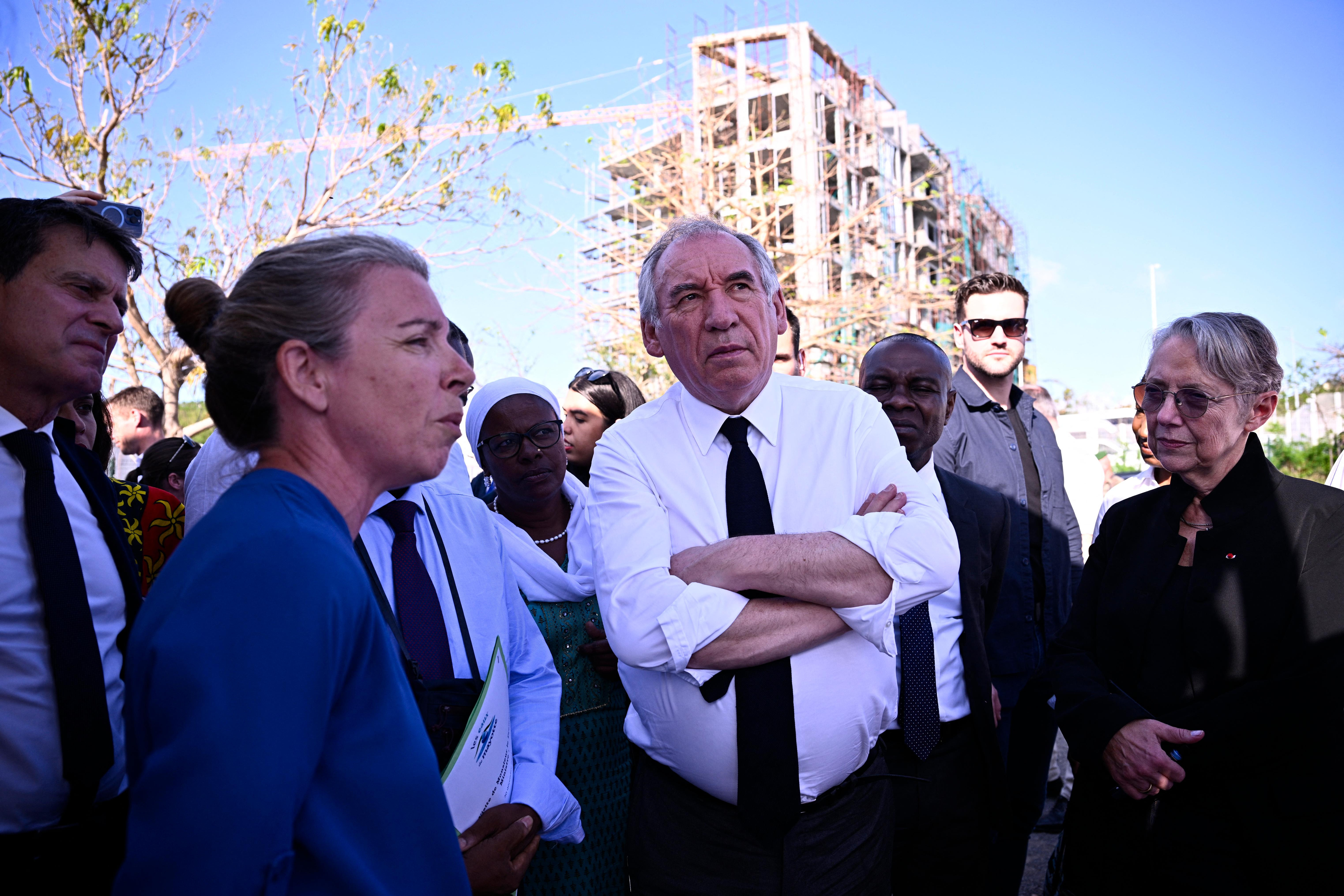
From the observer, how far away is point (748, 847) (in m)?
2.01

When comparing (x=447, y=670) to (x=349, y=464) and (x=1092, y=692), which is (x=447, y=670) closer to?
(x=349, y=464)

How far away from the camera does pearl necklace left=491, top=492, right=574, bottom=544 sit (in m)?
3.21

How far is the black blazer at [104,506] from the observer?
6.93 feet

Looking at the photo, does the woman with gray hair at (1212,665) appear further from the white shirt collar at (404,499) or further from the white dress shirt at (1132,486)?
the white dress shirt at (1132,486)

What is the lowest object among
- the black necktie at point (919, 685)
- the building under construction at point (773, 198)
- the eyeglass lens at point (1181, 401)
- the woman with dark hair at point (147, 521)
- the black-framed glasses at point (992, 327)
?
the black necktie at point (919, 685)

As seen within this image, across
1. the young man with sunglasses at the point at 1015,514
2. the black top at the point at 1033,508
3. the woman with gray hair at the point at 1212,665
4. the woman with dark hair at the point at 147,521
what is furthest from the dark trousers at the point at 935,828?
the woman with dark hair at the point at 147,521

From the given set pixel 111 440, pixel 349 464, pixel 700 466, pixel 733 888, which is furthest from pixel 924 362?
pixel 111 440

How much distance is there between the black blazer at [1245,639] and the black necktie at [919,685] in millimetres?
394

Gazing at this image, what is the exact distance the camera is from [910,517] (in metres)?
2.12

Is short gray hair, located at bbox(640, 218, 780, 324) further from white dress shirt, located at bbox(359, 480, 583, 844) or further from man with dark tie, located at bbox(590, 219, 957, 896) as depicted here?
white dress shirt, located at bbox(359, 480, 583, 844)

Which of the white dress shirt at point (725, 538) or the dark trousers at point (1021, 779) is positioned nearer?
the white dress shirt at point (725, 538)

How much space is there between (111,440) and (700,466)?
2463mm

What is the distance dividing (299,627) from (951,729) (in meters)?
2.39

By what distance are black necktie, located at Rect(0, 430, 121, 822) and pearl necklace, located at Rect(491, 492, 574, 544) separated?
1394 mm
